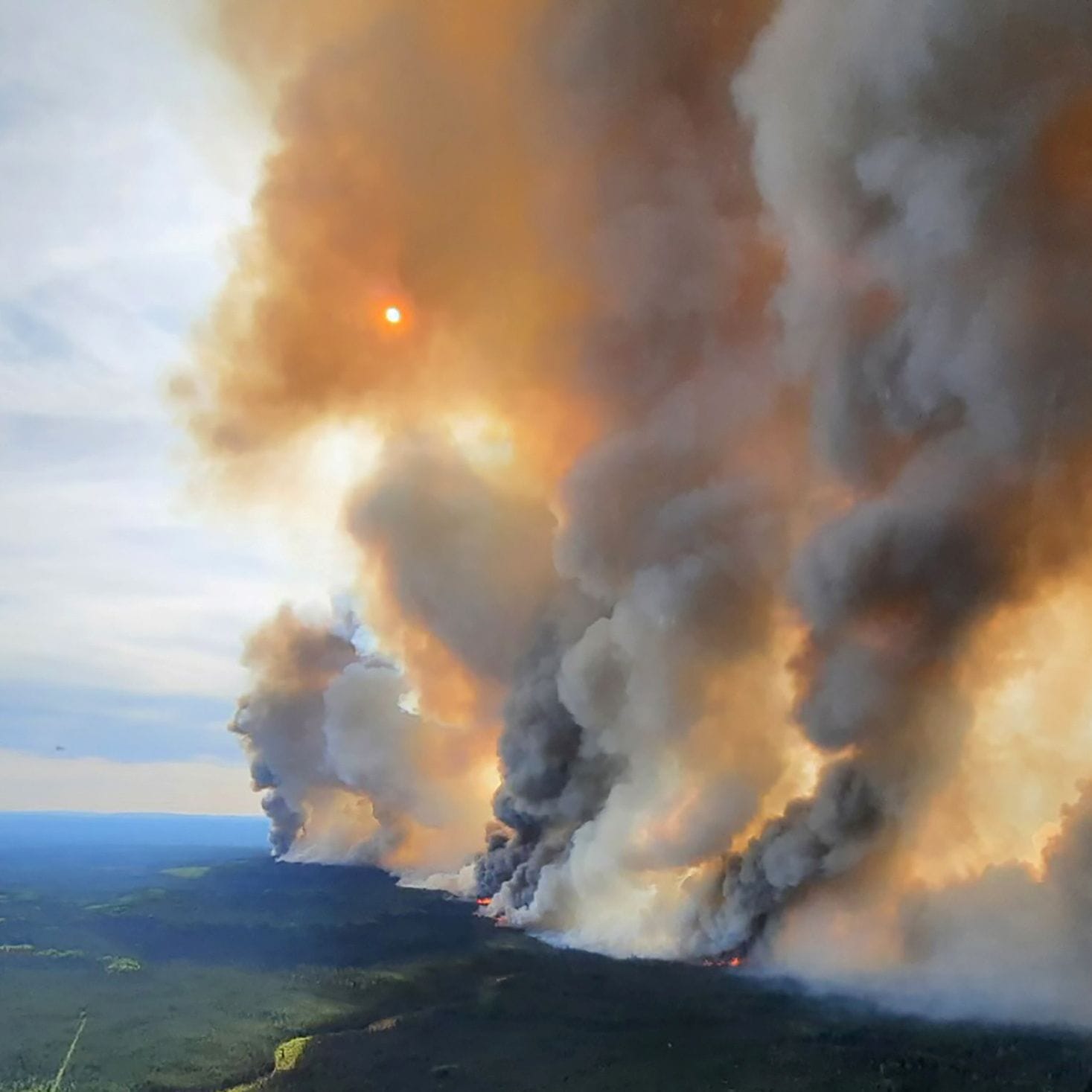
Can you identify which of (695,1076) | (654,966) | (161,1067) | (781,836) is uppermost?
(781,836)

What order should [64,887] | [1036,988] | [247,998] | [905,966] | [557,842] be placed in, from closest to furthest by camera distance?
[1036,988] < [905,966] < [247,998] < [557,842] < [64,887]

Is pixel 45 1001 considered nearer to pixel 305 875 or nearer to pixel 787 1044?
pixel 787 1044

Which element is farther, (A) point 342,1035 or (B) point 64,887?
(B) point 64,887

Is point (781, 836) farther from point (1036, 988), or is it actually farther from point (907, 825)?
point (1036, 988)

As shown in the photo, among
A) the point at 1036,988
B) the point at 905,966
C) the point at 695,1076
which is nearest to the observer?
the point at 695,1076

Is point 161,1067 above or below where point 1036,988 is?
below

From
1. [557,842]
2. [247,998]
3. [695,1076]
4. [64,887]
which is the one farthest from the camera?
[64,887]

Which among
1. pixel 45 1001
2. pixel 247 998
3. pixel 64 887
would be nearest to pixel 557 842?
pixel 247 998

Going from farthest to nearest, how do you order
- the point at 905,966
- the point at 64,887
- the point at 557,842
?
the point at 64,887, the point at 557,842, the point at 905,966

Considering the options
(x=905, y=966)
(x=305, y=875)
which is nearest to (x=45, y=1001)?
(x=905, y=966)

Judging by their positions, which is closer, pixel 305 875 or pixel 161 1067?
pixel 161 1067
